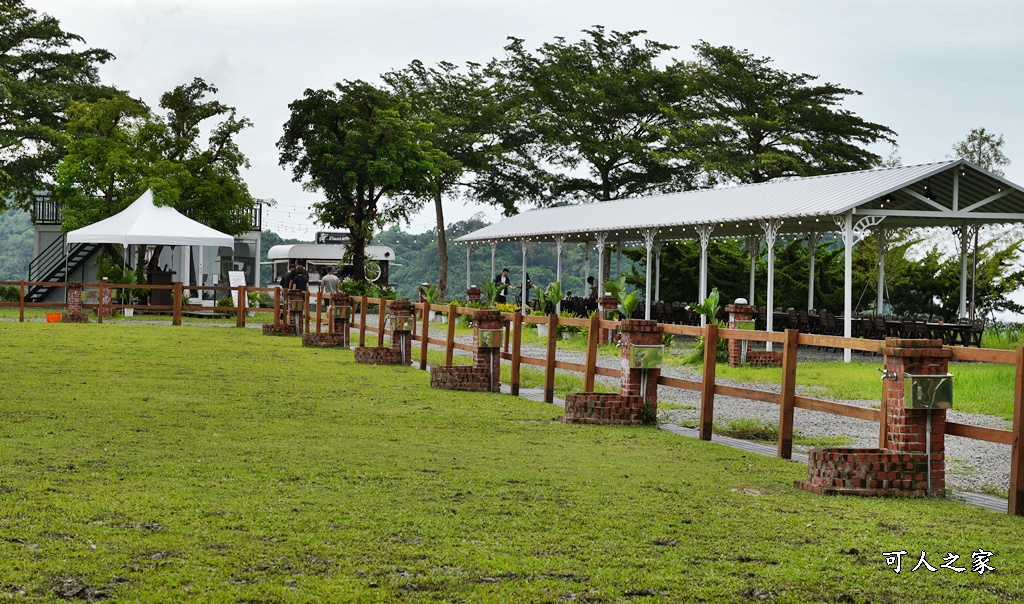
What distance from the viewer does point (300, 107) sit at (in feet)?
150

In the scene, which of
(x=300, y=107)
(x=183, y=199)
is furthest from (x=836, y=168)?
(x=183, y=199)

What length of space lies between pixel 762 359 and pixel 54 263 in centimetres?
3106

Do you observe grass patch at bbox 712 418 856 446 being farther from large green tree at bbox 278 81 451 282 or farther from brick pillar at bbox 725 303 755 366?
large green tree at bbox 278 81 451 282

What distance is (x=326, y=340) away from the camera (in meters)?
23.1

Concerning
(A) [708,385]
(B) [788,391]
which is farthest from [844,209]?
(B) [788,391]

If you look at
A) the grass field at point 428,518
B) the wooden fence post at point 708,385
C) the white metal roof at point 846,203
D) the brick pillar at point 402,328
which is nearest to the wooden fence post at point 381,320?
the brick pillar at point 402,328

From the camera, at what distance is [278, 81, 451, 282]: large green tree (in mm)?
44844

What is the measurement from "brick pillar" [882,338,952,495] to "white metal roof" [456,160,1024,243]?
16.1 meters

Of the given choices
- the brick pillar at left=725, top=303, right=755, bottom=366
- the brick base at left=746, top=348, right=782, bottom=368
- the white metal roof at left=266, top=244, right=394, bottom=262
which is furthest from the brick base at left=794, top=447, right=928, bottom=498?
the white metal roof at left=266, top=244, right=394, bottom=262

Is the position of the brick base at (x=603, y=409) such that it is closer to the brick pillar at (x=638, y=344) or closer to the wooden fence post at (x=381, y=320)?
the brick pillar at (x=638, y=344)

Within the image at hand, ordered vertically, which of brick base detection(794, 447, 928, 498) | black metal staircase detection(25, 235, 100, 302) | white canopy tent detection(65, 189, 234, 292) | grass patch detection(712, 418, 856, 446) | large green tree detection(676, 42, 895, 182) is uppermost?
large green tree detection(676, 42, 895, 182)

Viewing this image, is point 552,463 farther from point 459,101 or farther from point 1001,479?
point 459,101

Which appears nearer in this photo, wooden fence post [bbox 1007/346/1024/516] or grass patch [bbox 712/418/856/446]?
wooden fence post [bbox 1007/346/1024/516]

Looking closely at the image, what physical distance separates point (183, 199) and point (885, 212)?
25.0 metres
